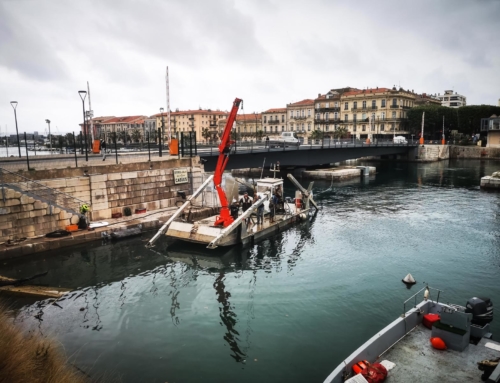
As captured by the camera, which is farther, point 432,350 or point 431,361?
point 432,350

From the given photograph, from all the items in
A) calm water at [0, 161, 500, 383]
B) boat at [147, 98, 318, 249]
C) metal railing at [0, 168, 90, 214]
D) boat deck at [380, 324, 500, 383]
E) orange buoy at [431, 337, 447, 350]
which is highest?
metal railing at [0, 168, 90, 214]

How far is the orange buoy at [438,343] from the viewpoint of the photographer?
10188 millimetres

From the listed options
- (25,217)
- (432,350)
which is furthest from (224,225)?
(432,350)

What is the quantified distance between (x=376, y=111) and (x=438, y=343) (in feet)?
336

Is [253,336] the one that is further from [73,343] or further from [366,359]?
[73,343]

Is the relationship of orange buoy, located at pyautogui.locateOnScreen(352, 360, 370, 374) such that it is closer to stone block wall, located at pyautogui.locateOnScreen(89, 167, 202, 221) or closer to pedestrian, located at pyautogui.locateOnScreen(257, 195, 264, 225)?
pedestrian, located at pyautogui.locateOnScreen(257, 195, 264, 225)

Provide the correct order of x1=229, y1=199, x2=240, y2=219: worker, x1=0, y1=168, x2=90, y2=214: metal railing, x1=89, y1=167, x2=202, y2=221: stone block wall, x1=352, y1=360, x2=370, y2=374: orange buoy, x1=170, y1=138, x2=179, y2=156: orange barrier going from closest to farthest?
x1=352, y1=360, x2=370, y2=374: orange buoy → x1=0, y1=168, x2=90, y2=214: metal railing → x1=229, y1=199, x2=240, y2=219: worker → x1=89, y1=167, x2=202, y2=221: stone block wall → x1=170, y1=138, x2=179, y2=156: orange barrier

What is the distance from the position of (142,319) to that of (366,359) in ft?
27.6

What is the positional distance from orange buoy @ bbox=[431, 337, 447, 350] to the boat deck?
11 cm

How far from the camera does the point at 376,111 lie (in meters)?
104

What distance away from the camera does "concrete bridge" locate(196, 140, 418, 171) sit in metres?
40.5

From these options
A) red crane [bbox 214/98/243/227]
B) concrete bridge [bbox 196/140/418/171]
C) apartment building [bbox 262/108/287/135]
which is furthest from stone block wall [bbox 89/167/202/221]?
apartment building [bbox 262/108/287/135]

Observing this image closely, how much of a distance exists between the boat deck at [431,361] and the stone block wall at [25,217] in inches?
781

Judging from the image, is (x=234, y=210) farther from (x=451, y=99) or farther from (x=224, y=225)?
(x=451, y=99)
